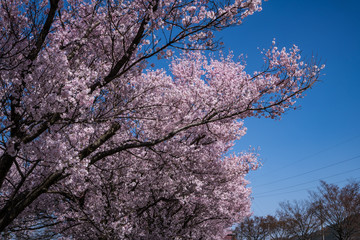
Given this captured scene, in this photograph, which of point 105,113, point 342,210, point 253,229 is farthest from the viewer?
point 253,229

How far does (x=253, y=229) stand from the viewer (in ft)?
195

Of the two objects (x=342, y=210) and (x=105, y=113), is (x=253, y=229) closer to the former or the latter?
(x=342, y=210)

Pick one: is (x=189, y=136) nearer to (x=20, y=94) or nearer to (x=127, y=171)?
(x=127, y=171)

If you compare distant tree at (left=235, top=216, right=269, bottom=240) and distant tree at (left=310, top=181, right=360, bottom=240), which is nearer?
distant tree at (left=310, top=181, right=360, bottom=240)

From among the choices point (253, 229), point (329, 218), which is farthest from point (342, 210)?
point (253, 229)

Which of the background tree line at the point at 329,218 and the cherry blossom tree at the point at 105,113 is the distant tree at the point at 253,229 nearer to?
the background tree line at the point at 329,218

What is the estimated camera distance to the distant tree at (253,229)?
56938mm

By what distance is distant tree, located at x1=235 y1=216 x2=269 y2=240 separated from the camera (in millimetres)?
56938

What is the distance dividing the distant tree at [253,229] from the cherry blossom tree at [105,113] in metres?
48.6

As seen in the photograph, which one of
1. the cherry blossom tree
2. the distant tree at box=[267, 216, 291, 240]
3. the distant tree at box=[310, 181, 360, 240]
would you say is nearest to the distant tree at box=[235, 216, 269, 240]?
the distant tree at box=[267, 216, 291, 240]

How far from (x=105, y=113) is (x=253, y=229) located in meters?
61.5

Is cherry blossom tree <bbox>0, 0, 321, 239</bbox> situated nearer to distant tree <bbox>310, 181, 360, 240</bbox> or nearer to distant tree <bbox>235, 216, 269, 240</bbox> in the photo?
distant tree <bbox>310, 181, 360, 240</bbox>

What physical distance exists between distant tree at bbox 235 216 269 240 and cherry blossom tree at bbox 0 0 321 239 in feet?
159

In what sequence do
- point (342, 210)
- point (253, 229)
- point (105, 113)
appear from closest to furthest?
point (105, 113) → point (342, 210) → point (253, 229)
